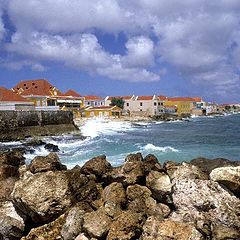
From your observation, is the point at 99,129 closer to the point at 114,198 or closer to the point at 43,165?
the point at 43,165

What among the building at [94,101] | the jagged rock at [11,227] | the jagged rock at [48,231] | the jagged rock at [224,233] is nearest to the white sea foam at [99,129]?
the jagged rock at [11,227]

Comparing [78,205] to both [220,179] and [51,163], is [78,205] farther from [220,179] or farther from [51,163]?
[220,179]

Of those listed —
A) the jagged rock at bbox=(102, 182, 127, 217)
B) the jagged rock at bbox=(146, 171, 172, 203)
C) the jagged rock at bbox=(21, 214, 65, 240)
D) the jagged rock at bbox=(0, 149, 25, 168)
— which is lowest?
the jagged rock at bbox=(21, 214, 65, 240)

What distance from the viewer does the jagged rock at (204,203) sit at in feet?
23.6

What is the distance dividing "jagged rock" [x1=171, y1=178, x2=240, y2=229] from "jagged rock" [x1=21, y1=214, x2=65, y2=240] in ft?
7.55

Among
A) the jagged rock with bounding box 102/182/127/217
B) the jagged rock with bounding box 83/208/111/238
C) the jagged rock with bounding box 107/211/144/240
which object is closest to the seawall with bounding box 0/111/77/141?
the jagged rock with bounding box 102/182/127/217

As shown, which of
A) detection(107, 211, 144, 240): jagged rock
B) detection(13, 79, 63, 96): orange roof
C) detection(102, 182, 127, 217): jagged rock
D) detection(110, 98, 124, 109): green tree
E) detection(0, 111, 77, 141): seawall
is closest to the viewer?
detection(107, 211, 144, 240): jagged rock

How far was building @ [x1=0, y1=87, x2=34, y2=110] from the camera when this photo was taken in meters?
46.5

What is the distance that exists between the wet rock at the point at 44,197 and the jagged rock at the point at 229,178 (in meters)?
3.10

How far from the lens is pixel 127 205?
8.30 m

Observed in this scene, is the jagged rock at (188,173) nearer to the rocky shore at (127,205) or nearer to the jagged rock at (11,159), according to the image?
the rocky shore at (127,205)

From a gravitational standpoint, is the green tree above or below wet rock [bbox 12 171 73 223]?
above

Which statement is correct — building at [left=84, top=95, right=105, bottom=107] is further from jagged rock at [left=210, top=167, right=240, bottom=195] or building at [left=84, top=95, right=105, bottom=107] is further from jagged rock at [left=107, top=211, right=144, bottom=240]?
jagged rock at [left=107, top=211, right=144, bottom=240]

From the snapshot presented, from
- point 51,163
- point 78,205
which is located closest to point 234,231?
point 78,205
